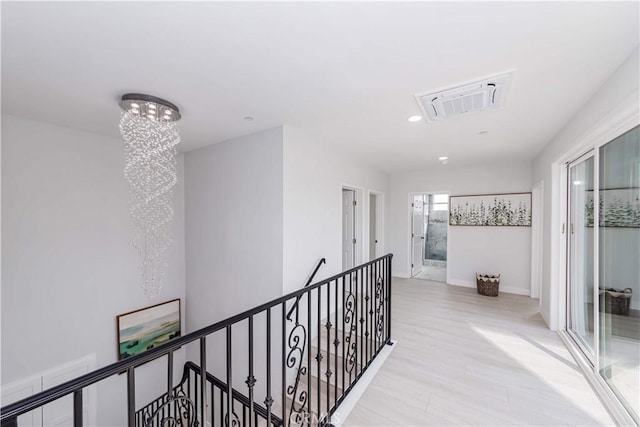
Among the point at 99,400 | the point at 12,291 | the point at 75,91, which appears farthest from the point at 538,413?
the point at 12,291

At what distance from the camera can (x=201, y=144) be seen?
3502 millimetres

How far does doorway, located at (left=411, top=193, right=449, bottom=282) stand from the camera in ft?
19.8

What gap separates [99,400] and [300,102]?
415 cm

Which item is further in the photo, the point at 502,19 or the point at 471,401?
the point at 471,401

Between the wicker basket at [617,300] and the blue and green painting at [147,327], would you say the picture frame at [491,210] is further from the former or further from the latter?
the blue and green painting at [147,327]

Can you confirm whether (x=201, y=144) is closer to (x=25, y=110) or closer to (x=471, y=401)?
(x=25, y=110)

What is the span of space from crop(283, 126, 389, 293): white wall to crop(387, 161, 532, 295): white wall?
6.95 ft

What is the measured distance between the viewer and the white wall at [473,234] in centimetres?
468

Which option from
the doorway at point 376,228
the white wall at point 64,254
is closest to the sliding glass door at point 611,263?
the doorway at point 376,228

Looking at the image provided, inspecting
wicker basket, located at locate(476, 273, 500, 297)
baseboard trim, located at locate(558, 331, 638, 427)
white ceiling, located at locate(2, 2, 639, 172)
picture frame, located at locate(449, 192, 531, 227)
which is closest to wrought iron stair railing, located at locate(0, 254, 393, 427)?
white ceiling, located at locate(2, 2, 639, 172)

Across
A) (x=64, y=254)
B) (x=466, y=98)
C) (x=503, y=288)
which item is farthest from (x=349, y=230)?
(x=64, y=254)

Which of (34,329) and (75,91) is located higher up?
(75,91)

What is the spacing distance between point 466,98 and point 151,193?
3.81 metres

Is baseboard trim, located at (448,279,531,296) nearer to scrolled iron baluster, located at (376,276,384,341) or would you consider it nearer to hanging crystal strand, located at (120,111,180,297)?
scrolled iron baluster, located at (376,276,384,341)
